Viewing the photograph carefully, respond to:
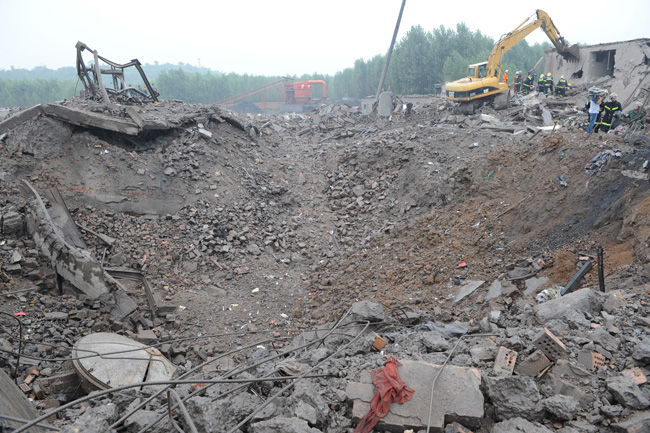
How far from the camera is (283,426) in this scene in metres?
2.65

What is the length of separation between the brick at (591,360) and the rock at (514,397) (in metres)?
0.51

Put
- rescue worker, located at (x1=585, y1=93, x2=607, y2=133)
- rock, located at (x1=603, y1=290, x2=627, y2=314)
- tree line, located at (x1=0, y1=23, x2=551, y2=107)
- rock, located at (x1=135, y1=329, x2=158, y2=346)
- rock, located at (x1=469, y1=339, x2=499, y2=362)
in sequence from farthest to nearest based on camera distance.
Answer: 1. tree line, located at (x1=0, y1=23, x2=551, y2=107)
2. rescue worker, located at (x1=585, y1=93, x2=607, y2=133)
3. rock, located at (x1=135, y1=329, x2=158, y2=346)
4. rock, located at (x1=603, y1=290, x2=627, y2=314)
5. rock, located at (x1=469, y1=339, x2=499, y2=362)

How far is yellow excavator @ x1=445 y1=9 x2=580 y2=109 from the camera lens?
14.2 meters

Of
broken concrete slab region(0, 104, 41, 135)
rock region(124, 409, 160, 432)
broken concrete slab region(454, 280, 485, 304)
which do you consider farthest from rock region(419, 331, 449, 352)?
broken concrete slab region(0, 104, 41, 135)

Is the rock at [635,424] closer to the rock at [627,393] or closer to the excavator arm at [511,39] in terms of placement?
the rock at [627,393]

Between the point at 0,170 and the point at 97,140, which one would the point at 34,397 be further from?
the point at 97,140

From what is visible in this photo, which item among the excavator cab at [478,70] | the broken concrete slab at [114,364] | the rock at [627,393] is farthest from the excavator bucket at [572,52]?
the broken concrete slab at [114,364]

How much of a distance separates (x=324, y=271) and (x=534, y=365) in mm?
5240

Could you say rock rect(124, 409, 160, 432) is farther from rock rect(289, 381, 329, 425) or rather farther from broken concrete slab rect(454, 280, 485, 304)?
broken concrete slab rect(454, 280, 485, 304)

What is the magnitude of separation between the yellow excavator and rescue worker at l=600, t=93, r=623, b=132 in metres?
5.37

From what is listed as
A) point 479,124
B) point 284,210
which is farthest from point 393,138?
point 284,210

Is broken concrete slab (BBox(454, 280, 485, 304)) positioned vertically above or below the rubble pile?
below

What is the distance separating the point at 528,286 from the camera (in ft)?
18.6

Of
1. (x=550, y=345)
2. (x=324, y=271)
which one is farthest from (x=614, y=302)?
(x=324, y=271)
